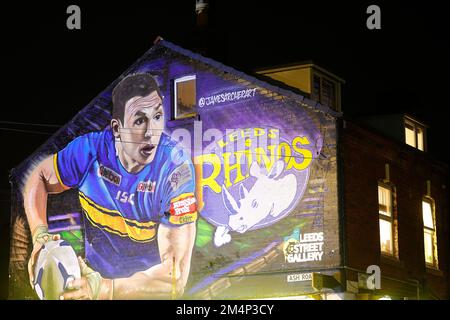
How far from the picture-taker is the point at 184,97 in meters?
30.2

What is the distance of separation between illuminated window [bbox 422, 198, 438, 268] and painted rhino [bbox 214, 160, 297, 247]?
730cm

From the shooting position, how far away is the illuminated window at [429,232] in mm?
31500

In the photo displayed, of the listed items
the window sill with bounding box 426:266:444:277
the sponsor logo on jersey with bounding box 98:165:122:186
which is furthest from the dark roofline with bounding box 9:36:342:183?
the window sill with bounding box 426:266:444:277

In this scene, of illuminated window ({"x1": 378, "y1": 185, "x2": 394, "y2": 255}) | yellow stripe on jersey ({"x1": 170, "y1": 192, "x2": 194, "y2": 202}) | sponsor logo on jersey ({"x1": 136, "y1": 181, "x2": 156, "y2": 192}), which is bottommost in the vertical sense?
illuminated window ({"x1": 378, "y1": 185, "x2": 394, "y2": 255})

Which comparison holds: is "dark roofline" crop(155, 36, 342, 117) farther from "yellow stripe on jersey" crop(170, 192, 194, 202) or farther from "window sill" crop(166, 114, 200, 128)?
"yellow stripe on jersey" crop(170, 192, 194, 202)

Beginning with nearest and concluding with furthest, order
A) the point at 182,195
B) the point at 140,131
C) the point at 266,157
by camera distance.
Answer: the point at 266,157 < the point at 182,195 < the point at 140,131

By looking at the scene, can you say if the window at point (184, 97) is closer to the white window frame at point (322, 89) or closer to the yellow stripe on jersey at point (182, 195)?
the yellow stripe on jersey at point (182, 195)

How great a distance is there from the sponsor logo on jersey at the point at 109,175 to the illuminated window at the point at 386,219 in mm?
9518

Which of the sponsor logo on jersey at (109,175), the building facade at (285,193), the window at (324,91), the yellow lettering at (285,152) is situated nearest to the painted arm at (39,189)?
the building facade at (285,193)

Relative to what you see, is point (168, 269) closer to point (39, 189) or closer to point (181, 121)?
point (181, 121)

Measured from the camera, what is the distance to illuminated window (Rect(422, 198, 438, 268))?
3150cm

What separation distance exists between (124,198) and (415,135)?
447 inches

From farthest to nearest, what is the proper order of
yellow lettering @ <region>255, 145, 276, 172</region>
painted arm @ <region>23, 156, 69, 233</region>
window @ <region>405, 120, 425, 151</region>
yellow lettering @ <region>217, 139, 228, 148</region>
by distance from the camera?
painted arm @ <region>23, 156, 69, 233</region>
window @ <region>405, 120, 425, 151</region>
yellow lettering @ <region>217, 139, 228, 148</region>
yellow lettering @ <region>255, 145, 276, 172</region>

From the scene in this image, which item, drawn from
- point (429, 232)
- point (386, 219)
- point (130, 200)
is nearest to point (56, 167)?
point (130, 200)
